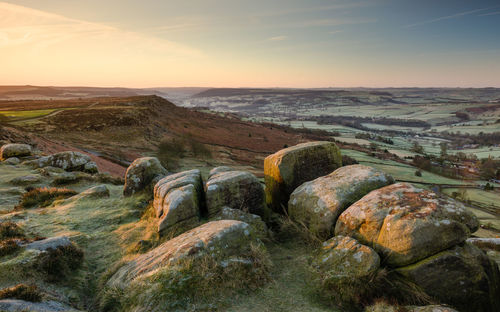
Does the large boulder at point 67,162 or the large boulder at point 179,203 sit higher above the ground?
the large boulder at point 179,203

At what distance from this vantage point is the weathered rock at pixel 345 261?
304 inches

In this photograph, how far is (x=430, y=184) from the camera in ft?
229

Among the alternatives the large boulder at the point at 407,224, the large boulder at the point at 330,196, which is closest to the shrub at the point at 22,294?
the large boulder at the point at 330,196

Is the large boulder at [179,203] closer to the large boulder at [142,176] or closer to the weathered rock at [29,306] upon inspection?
the large boulder at [142,176]

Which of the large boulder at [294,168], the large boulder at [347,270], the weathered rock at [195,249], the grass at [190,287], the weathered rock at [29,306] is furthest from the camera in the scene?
the large boulder at [294,168]

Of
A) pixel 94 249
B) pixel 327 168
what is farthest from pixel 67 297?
pixel 327 168

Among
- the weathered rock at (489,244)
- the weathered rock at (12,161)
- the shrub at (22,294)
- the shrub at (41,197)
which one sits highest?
the shrub at (22,294)

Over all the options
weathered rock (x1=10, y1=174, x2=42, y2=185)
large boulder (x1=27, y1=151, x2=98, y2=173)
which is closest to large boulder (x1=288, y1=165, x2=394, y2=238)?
weathered rock (x1=10, y1=174, x2=42, y2=185)

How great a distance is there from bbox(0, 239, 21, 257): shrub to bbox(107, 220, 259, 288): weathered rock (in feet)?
12.7

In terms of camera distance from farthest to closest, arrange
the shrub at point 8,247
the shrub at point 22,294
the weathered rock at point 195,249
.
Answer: the shrub at point 8,247 < the weathered rock at point 195,249 < the shrub at point 22,294

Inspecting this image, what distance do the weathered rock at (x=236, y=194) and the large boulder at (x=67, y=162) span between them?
21105 millimetres

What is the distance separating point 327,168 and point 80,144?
57.5 m

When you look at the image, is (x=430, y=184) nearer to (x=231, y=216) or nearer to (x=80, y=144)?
(x=231, y=216)

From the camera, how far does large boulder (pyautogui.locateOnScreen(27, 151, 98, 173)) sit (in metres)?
26.1
